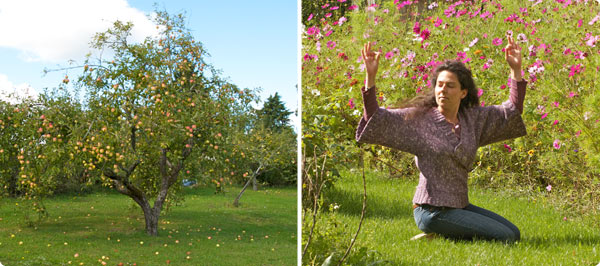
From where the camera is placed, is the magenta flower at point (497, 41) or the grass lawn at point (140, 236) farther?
the grass lawn at point (140, 236)

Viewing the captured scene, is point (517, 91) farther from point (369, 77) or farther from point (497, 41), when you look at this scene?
point (497, 41)

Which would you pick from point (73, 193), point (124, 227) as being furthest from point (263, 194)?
point (124, 227)

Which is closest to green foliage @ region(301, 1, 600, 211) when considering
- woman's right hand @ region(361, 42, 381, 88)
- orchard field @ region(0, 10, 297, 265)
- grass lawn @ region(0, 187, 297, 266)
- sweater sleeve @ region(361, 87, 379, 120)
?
sweater sleeve @ region(361, 87, 379, 120)

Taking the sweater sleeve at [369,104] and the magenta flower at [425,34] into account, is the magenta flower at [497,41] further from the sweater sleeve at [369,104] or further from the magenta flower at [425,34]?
the sweater sleeve at [369,104]

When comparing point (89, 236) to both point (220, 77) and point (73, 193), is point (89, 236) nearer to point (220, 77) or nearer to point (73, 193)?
point (220, 77)

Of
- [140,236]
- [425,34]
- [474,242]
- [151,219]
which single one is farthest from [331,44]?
[140,236]

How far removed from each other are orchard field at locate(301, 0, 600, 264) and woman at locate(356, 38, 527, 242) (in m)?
0.22

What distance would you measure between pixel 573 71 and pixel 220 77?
451cm

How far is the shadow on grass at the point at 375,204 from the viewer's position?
2475mm

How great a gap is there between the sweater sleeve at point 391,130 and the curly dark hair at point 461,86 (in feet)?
0.15

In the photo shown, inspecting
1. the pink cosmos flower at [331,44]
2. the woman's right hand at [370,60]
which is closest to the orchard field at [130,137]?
the pink cosmos flower at [331,44]

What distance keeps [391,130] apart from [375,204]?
0.71m

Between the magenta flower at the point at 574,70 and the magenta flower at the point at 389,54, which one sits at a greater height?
the magenta flower at the point at 389,54

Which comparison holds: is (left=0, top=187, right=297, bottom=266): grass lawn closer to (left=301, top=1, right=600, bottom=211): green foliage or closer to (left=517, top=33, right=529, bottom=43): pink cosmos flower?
(left=301, top=1, right=600, bottom=211): green foliage
